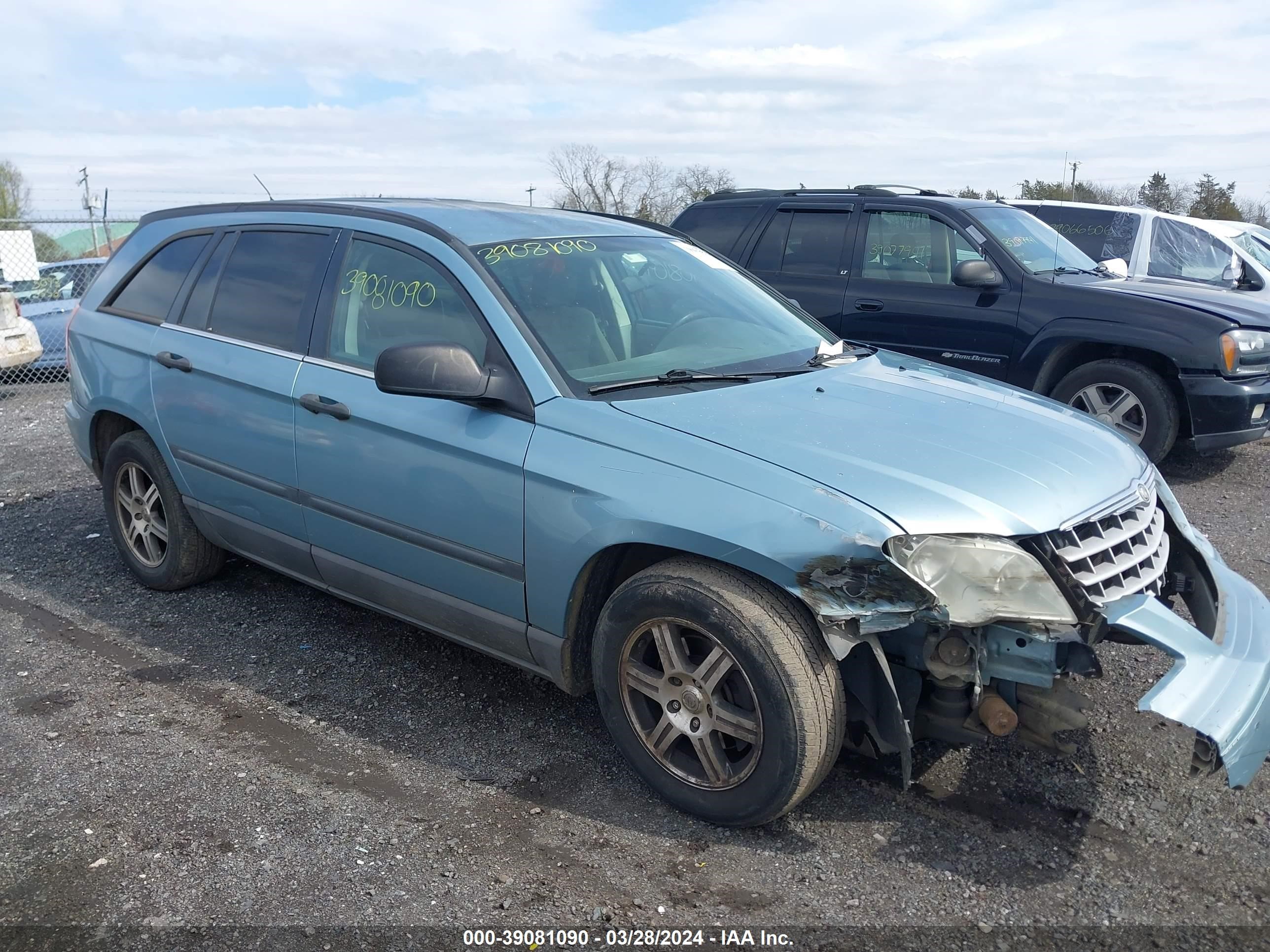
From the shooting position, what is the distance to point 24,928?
2719 mm

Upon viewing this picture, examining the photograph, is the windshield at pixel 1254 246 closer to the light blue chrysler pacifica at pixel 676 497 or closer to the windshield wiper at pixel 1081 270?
the windshield wiper at pixel 1081 270

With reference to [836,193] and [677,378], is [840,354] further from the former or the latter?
[836,193]

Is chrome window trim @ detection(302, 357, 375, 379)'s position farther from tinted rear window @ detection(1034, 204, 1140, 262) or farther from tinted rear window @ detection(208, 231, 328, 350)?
tinted rear window @ detection(1034, 204, 1140, 262)

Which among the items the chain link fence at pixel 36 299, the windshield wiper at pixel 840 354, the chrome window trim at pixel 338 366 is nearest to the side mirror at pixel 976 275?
the windshield wiper at pixel 840 354

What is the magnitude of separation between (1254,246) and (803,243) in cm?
767

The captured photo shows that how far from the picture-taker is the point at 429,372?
3.25m

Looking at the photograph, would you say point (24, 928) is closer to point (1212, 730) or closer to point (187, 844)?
point (187, 844)

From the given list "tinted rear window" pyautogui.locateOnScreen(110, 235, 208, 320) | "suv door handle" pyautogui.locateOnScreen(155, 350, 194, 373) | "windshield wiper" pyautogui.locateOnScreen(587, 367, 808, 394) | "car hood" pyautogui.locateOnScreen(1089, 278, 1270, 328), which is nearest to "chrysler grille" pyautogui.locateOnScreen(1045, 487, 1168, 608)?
"windshield wiper" pyautogui.locateOnScreen(587, 367, 808, 394)

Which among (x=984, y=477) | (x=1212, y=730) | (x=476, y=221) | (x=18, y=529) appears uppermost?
(x=476, y=221)

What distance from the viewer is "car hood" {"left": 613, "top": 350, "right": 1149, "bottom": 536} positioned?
2.77 m

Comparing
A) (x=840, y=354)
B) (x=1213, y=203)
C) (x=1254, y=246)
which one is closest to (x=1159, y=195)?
(x=1213, y=203)

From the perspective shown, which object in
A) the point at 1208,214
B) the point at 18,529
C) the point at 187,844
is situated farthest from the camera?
the point at 1208,214

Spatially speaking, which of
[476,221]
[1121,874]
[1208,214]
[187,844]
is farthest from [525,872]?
[1208,214]

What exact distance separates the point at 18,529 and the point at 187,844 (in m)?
4.02
